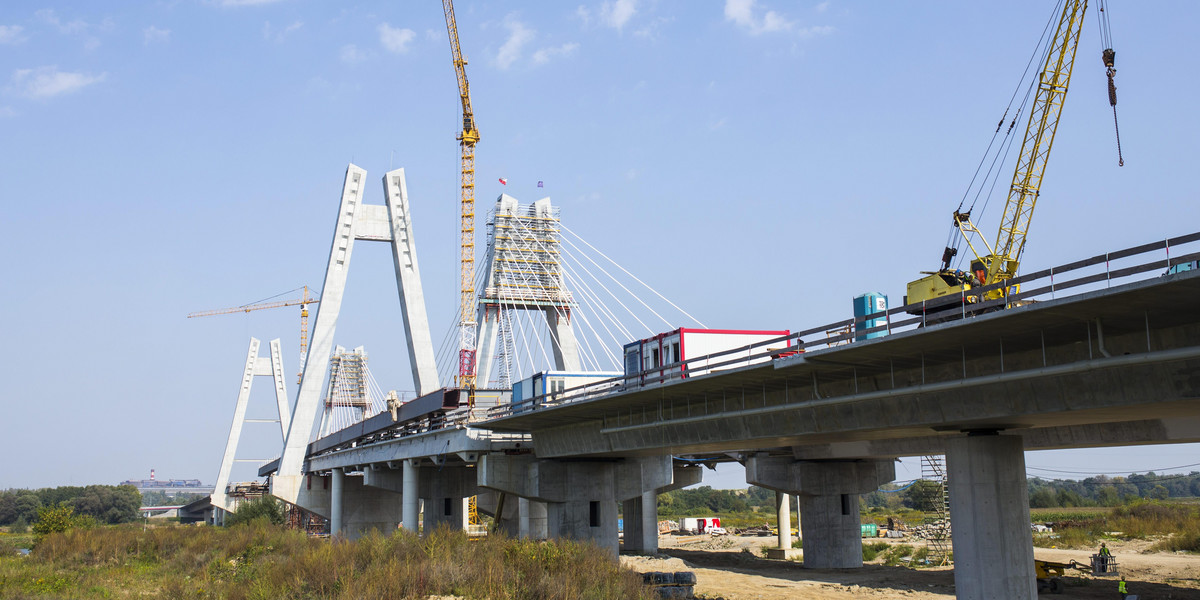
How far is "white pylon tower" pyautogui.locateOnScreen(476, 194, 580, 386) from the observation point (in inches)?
2370

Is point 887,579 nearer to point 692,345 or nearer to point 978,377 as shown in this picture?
point 692,345

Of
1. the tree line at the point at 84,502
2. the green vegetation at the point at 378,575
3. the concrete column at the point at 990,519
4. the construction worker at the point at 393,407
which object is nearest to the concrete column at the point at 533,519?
the construction worker at the point at 393,407

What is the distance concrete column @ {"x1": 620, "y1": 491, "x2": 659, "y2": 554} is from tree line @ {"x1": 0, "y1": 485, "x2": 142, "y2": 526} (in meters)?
117

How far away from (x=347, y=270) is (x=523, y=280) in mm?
12069

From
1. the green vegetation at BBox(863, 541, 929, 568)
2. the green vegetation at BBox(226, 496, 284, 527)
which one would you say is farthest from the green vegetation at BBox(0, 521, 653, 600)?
the green vegetation at BBox(226, 496, 284, 527)

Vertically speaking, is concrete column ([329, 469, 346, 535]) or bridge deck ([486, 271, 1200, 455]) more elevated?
bridge deck ([486, 271, 1200, 455])

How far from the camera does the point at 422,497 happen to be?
54938 millimetres

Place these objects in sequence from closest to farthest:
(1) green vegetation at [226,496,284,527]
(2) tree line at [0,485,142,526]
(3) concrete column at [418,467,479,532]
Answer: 1. (3) concrete column at [418,467,479,532]
2. (1) green vegetation at [226,496,284,527]
3. (2) tree line at [0,485,142,526]

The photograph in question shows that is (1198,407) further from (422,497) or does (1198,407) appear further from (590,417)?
(422,497)

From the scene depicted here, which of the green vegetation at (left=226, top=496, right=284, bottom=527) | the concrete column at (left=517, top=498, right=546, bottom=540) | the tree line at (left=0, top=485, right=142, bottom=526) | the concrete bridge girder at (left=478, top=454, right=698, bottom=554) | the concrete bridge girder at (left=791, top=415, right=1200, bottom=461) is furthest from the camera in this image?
the tree line at (left=0, top=485, right=142, bottom=526)

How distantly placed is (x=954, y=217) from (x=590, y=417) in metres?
30.2

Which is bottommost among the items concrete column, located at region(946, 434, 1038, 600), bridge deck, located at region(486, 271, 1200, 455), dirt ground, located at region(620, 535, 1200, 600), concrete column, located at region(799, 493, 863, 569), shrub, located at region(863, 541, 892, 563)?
shrub, located at region(863, 541, 892, 563)

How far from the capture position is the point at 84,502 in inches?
6186

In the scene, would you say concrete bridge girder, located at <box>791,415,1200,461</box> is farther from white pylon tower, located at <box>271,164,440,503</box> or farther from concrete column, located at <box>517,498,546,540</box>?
white pylon tower, located at <box>271,164,440,503</box>
